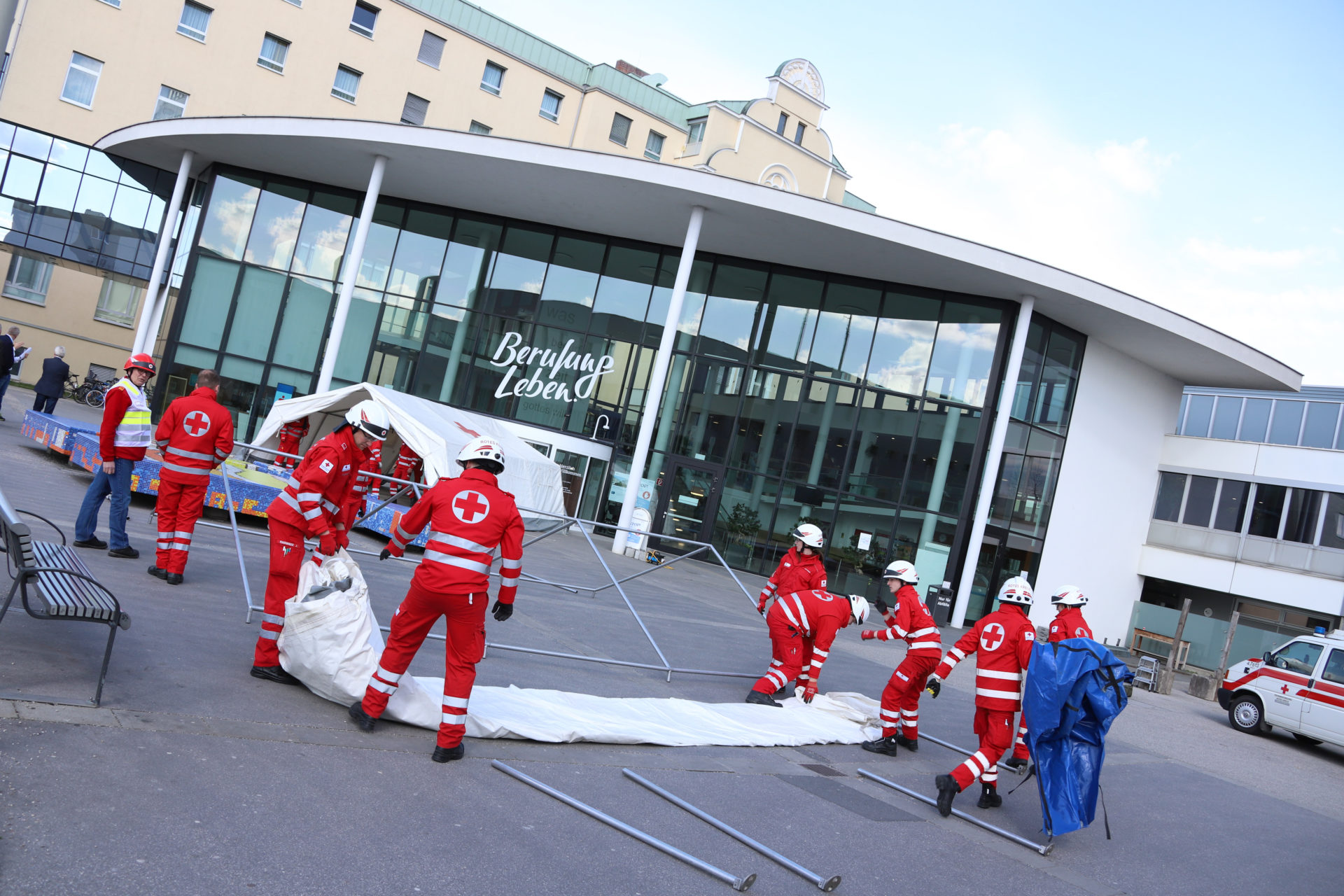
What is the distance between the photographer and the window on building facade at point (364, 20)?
31547 mm

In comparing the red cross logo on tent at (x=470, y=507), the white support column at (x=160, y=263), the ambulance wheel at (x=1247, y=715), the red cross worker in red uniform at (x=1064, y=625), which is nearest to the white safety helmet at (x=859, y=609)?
the red cross worker in red uniform at (x=1064, y=625)

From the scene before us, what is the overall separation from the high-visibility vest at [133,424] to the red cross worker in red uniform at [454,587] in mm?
4326

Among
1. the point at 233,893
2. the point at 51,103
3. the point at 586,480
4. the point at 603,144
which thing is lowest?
the point at 233,893

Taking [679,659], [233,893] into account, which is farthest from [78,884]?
[679,659]

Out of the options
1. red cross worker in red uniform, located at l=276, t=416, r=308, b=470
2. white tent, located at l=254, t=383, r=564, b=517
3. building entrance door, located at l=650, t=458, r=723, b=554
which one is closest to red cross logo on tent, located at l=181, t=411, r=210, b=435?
A: white tent, located at l=254, t=383, r=564, b=517

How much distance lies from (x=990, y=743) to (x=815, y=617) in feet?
7.72

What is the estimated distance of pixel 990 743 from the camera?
704cm

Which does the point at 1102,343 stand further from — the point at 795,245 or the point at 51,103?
the point at 51,103

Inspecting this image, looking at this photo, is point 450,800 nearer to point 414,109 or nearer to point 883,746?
point 883,746

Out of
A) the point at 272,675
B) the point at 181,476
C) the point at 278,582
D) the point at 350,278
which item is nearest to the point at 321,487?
the point at 278,582

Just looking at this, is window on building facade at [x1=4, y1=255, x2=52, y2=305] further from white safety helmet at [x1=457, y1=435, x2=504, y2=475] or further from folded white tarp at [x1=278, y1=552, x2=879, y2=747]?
white safety helmet at [x1=457, y1=435, x2=504, y2=475]

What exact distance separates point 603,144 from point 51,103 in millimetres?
18857

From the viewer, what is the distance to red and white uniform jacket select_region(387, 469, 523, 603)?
5.50m

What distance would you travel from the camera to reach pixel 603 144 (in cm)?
3791
